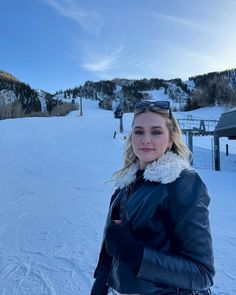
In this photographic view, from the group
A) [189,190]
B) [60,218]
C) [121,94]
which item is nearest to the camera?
[189,190]

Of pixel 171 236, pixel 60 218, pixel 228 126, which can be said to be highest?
pixel 228 126

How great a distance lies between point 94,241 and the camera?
5.30 metres

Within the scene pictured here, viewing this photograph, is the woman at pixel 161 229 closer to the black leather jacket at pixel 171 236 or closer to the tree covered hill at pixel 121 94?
the black leather jacket at pixel 171 236

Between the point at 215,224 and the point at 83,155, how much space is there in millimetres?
10691

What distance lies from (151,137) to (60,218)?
17.4ft

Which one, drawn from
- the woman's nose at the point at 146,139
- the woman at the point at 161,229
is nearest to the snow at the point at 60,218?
the woman at the point at 161,229

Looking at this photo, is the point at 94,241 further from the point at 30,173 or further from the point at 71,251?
the point at 30,173

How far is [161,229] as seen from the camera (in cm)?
147

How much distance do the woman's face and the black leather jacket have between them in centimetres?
19

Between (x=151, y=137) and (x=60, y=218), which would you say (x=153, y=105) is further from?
(x=60, y=218)

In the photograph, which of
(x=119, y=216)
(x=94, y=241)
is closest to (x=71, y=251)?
(x=94, y=241)

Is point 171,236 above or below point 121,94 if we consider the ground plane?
below

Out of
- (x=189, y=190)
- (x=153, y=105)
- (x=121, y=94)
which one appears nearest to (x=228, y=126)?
(x=153, y=105)

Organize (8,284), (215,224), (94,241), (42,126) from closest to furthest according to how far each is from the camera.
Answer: (8,284), (94,241), (215,224), (42,126)
